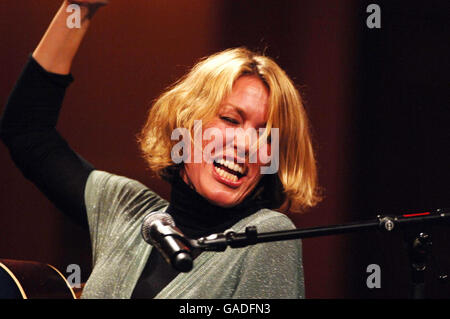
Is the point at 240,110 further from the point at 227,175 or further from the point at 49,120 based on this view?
the point at 49,120

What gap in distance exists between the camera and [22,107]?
1.53 meters

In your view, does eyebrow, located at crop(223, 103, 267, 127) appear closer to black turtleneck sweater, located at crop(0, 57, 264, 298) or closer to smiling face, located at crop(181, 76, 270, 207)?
smiling face, located at crop(181, 76, 270, 207)

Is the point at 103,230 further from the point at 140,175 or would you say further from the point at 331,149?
the point at 331,149

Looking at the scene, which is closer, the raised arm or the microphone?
the microphone

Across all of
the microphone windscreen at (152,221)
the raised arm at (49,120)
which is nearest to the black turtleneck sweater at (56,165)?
the raised arm at (49,120)

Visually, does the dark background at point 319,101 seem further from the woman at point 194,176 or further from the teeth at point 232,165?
the teeth at point 232,165

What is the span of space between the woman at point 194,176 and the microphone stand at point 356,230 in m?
0.27

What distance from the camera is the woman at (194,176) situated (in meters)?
1.41


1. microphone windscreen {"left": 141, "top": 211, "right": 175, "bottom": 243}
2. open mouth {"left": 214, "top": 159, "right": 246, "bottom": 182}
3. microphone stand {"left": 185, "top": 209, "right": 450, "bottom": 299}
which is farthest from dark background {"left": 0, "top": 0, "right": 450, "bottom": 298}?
microphone windscreen {"left": 141, "top": 211, "right": 175, "bottom": 243}

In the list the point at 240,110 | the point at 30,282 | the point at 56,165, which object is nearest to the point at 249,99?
the point at 240,110

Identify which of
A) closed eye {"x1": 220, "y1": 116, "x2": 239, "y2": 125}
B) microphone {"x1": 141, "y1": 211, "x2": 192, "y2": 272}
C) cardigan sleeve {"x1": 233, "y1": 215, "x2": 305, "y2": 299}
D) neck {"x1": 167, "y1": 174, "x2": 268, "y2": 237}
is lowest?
cardigan sleeve {"x1": 233, "y1": 215, "x2": 305, "y2": 299}

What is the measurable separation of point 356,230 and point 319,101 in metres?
0.81

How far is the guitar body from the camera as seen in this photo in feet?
4.95

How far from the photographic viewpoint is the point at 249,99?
150 centimetres
